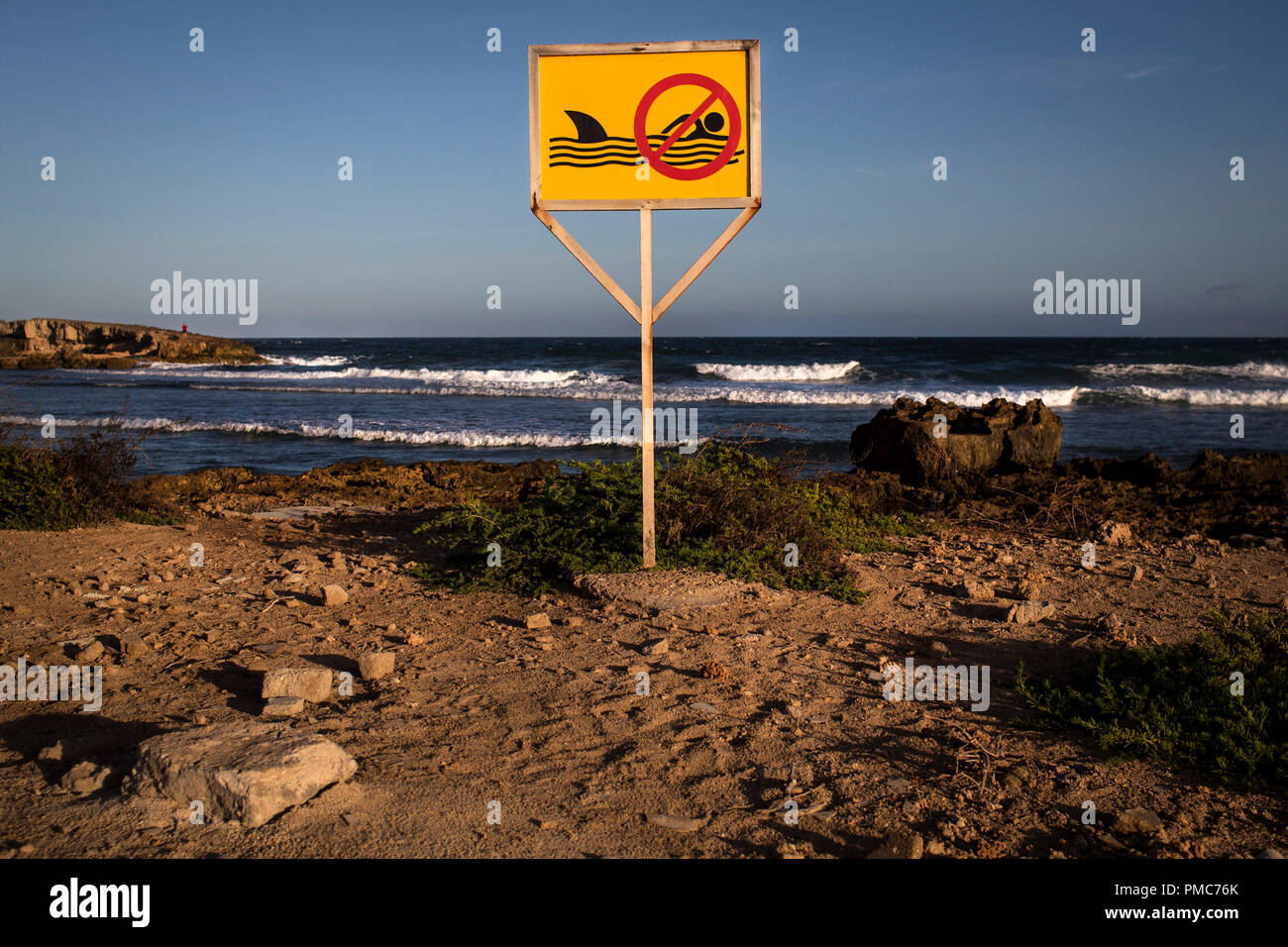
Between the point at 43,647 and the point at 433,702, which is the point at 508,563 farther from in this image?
the point at 43,647

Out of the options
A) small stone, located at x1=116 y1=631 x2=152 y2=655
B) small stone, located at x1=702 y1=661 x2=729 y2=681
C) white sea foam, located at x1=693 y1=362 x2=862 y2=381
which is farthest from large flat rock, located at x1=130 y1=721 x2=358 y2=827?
white sea foam, located at x1=693 y1=362 x2=862 y2=381

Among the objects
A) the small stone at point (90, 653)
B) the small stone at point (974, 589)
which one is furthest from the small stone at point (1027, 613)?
the small stone at point (90, 653)

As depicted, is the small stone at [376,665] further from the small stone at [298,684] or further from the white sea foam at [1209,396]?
the white sea foam at [1209,396]

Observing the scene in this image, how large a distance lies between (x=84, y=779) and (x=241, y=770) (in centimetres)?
74

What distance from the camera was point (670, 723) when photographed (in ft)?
12.4

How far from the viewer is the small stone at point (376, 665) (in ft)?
13.9

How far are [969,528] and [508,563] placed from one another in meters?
4.76

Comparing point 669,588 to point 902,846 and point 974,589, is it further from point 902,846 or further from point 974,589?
point 902,846

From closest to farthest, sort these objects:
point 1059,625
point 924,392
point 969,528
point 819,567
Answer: point 1059,625
point 819,567
point 969,528
point 924,392

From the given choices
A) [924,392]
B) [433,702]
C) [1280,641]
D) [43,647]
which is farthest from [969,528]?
[924,392]

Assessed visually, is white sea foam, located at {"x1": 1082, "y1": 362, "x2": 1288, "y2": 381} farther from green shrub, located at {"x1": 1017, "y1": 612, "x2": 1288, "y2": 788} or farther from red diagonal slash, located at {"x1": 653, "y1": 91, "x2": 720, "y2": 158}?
green shrub, located at {"x1": 1017, "y1": 612, "x2": 1288, "y2": 788}

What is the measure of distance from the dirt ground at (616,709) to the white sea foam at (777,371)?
30702 millimetres

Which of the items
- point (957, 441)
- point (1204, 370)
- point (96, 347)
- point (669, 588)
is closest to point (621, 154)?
point (669, 588)

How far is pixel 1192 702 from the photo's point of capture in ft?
12.0
